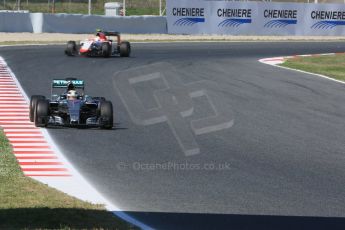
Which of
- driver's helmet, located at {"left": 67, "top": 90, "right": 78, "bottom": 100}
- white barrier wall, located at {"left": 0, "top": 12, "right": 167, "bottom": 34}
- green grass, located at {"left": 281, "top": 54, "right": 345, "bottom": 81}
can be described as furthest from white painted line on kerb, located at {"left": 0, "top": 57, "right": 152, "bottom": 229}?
white barrier wall, located at {"left": 0, "top": 12, "right": 167, "bottom": 34}

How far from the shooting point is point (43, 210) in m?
9.10

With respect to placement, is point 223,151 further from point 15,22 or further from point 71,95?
point 15,22

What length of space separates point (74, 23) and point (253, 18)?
10.4 meters

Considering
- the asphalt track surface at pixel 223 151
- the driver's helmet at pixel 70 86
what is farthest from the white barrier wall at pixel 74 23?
the driver's helmet at pixel 70 86

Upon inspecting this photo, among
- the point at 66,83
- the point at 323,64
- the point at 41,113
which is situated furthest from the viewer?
the point at 323,64

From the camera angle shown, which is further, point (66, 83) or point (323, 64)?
point (323, 64)

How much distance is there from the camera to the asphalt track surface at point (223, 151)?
9477 mm

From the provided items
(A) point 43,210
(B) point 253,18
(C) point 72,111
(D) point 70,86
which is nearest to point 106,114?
(C) point 72,111

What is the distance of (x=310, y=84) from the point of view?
24906 millimetres

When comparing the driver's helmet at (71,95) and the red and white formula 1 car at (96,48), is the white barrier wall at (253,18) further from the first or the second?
the driver's helmet at (71,95)

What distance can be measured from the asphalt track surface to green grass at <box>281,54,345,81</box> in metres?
2.18

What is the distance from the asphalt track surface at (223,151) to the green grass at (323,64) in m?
2.18

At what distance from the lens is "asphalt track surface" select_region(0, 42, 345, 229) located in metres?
9.48

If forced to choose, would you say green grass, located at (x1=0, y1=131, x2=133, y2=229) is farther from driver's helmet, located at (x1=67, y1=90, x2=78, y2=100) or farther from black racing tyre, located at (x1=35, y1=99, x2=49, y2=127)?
driver's helmet, located at (x1=67, y1=90, x2=78, y2=100)
